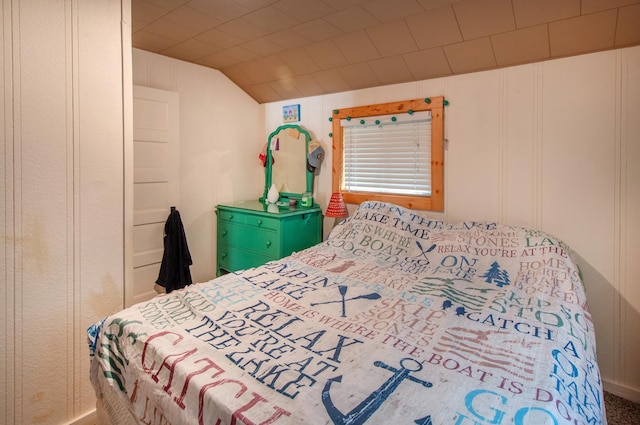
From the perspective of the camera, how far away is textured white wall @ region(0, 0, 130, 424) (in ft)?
4.82

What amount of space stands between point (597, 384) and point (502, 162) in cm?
162

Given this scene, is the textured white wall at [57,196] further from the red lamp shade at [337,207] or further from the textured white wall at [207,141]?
the red lamp shade at [337,207]

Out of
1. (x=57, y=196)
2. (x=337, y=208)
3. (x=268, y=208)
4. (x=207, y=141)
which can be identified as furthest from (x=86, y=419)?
(x=207, y=141)

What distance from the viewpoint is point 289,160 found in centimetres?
354

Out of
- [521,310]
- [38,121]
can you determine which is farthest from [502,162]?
[38,121]

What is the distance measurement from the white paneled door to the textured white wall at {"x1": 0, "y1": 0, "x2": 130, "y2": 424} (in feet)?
3.67

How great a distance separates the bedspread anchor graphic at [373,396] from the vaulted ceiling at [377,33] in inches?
75.9

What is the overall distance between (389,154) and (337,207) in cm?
63

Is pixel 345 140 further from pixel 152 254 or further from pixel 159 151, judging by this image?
pixel 152 254

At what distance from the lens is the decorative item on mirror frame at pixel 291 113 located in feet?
11.3

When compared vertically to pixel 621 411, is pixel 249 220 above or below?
above

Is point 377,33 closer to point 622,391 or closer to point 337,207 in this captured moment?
point 337,207

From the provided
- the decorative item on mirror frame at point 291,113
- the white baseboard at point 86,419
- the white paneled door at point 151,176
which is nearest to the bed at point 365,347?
the white baseboard at point 86,419

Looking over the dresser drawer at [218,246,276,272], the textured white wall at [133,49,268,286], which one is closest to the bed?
the dresser drawer at [218,246,276,272]
